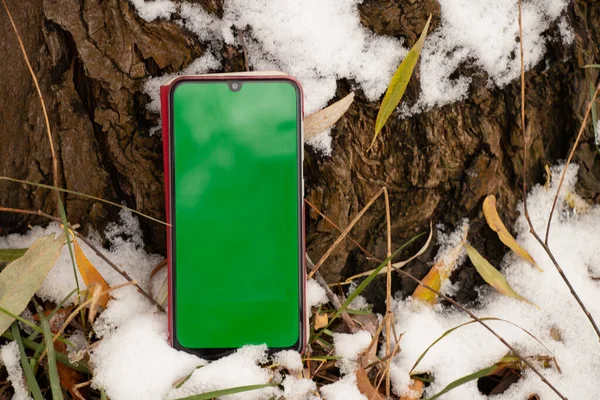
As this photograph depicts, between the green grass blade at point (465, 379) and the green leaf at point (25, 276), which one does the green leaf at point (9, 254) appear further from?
the green grass blade at point (465, 379)

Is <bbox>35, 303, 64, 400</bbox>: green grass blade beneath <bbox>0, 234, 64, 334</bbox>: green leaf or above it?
beneath

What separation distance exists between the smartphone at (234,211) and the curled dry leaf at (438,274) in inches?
9.2

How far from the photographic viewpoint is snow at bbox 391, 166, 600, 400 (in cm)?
100

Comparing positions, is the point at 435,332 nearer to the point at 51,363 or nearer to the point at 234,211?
the point at 234,211

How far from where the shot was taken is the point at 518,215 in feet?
3.40

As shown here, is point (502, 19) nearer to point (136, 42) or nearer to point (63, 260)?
point (136, 42)

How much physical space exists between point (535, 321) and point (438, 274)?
0.19 metres

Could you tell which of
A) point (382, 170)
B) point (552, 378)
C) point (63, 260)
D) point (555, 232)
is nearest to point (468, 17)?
point (382, 170)

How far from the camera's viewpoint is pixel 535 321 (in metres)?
1.02

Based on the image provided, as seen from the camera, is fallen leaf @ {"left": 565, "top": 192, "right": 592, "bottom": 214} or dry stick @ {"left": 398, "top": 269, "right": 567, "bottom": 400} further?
fallen leaf @ {"left": 565, "top": 192, "right": 592, "bottom": 214}

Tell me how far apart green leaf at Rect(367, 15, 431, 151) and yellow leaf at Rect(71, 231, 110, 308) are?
1.72ft

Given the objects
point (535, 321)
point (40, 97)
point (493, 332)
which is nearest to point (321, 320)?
point (493, 332)

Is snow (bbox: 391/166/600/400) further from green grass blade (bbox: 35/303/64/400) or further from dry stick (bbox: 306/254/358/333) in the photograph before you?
green grass blade (bbox: 35/303/64/400)

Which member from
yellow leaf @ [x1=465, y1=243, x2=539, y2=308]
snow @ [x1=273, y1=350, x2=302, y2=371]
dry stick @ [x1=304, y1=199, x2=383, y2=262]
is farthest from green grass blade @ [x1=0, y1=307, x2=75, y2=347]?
yellow leaf @ [x1=465, y1=243, x2=539, y2=308]
